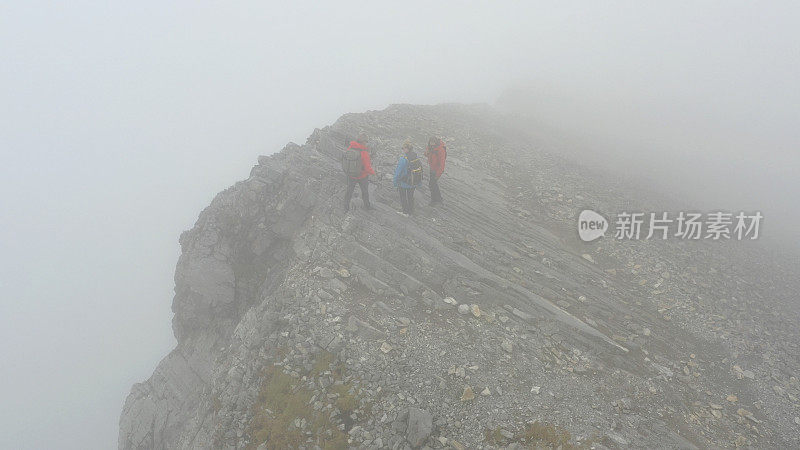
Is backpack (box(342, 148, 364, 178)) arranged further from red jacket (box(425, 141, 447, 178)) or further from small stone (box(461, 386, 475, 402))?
small stone (box(461, 386, 475, 402))

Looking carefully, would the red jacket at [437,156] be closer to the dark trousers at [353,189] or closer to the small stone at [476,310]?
the dark trousers at [353,189]

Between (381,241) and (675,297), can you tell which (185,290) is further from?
(675,297)

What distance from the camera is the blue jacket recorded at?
16484 mm

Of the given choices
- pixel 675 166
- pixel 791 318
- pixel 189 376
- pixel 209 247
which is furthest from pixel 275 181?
pixel 675 166

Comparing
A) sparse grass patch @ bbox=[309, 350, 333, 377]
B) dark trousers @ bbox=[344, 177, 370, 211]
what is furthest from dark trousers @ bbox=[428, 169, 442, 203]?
sparse grass patch @ bbox=[309, 350, 333, 377]

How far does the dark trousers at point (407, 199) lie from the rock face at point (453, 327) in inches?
24.0

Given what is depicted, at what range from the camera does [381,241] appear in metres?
17.1

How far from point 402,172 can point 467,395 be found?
29.5ft

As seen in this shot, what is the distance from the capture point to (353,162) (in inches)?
645

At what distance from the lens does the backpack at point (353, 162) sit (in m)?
16.3

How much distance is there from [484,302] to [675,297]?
8.29 m

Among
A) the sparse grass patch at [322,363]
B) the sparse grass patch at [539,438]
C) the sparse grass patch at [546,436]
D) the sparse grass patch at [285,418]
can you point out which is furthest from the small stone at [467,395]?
the sparse grass patch at [322,363]

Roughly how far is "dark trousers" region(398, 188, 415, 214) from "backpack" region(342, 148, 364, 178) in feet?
7.42

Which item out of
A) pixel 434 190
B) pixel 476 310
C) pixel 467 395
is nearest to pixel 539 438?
pixel 467 395
